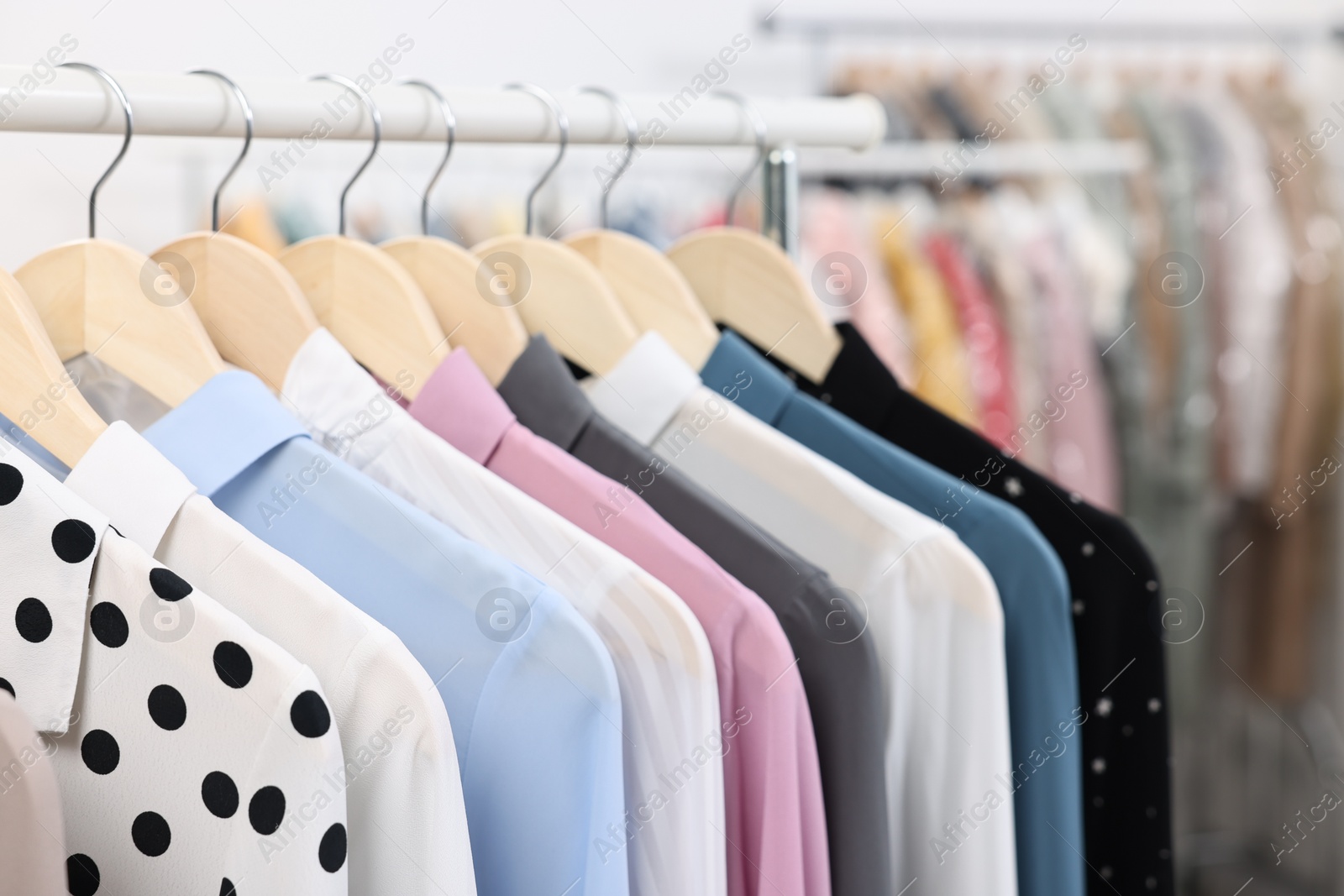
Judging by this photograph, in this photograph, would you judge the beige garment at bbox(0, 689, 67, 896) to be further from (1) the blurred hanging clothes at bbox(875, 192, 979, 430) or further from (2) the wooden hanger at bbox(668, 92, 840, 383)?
(1) the blurred hanging clothes at bbox(875, 192, 979, 430)

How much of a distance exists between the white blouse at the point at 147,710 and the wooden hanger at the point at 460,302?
299 mm

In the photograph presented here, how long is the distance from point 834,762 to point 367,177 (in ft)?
6.54

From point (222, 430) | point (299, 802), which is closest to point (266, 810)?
point (299, 802)

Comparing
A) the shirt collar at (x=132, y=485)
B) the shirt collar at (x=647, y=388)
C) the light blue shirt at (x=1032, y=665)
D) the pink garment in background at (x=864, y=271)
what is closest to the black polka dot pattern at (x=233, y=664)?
the shirt collar at (x=132, y=485)

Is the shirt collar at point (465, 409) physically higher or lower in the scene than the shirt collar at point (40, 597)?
higher

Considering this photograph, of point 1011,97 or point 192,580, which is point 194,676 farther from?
point 1011,97

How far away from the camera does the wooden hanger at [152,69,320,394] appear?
74cm

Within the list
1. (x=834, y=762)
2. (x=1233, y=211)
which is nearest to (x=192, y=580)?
(x=834, y=762)

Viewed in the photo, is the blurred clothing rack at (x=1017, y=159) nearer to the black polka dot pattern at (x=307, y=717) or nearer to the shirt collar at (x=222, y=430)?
the shirt collar at (x=222, y=430)

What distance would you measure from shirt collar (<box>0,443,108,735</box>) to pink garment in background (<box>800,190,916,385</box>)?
1.11 m

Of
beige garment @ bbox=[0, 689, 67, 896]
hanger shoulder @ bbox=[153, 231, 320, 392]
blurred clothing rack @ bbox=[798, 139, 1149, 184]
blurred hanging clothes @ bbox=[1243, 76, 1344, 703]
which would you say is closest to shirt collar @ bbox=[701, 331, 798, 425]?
hanger shoulder @ bbox=[153, 231, 320, 392]

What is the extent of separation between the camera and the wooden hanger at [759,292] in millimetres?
879

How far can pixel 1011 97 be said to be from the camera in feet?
6.17

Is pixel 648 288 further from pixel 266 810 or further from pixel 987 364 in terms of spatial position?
pixel 987 364
